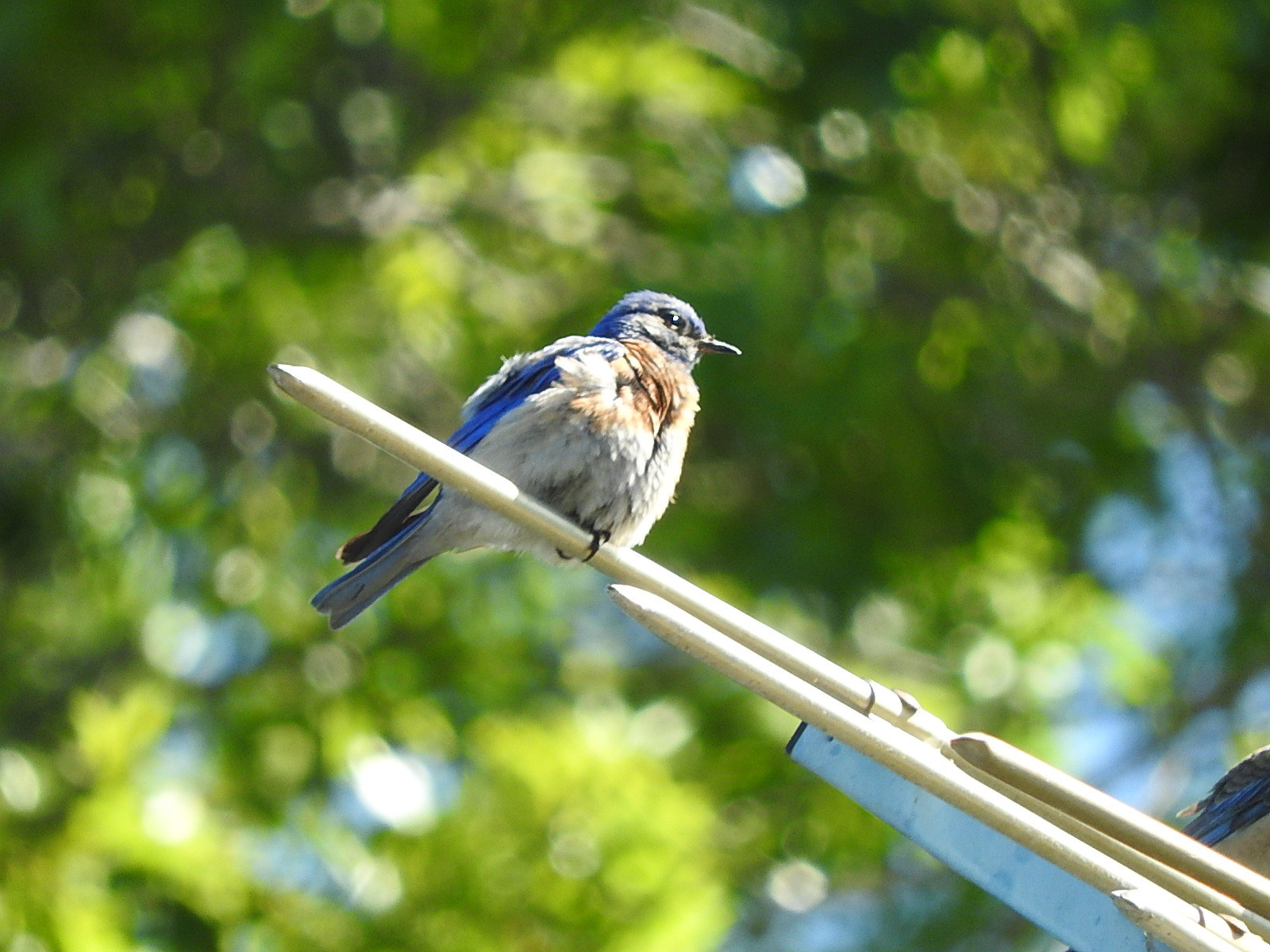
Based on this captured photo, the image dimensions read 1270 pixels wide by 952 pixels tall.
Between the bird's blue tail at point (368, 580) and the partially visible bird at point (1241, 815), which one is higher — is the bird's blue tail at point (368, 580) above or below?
below

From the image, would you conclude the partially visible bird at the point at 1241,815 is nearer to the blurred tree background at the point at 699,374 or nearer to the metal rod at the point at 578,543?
the blurred tree background at the point at 699,374

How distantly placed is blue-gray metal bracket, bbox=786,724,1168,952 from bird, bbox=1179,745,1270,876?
2.28 metres

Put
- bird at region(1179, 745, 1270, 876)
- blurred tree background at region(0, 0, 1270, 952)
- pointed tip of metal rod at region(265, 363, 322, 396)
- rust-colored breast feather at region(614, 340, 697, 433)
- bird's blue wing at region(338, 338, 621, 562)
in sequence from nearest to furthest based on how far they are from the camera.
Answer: pointed tip of metal rod at region(265, 363, 322, 396) → bird at region(1179, 745, 1270, 876) → bird's blue wing at region(338, 338, 621, 562) → rust-colored breast feather at region(614, 340, 697, 433) → blurred tree background at region(0, 0, 1270, 952)

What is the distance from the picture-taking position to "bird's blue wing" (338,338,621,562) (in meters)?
4.31

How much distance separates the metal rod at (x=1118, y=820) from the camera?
6.37 feet

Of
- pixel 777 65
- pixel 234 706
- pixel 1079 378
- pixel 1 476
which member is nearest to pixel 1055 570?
pixel 1079 378

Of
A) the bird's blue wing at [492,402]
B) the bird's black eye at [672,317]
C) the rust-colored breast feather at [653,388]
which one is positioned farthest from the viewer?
the bird's black eye at [672,317]

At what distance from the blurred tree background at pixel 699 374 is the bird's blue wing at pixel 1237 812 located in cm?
177

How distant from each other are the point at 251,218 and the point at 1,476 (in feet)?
6.79

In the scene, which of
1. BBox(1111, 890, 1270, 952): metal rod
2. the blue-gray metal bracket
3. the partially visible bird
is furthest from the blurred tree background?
BBox(1111, 890, 1270, 952): metal rod

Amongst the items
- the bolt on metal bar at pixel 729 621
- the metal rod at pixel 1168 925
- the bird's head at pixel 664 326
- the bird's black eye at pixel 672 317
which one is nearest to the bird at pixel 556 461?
the bird's head at pixel 664 326

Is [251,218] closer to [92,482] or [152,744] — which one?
[92,482]

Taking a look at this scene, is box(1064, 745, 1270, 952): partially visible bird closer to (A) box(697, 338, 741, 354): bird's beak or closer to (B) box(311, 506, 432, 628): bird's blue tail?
(A) box(697, 338, 741, 354): bird's beak

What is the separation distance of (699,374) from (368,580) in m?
2.81
